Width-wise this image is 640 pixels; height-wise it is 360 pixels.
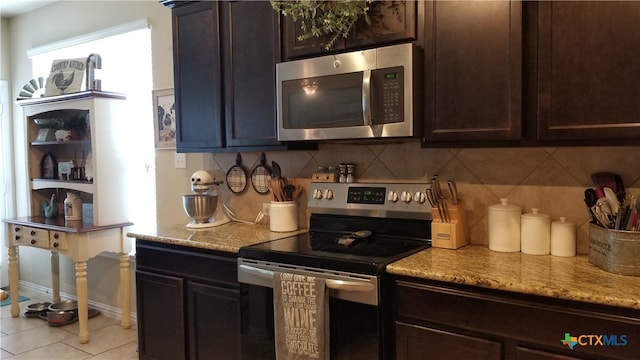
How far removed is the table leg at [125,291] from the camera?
3.53m

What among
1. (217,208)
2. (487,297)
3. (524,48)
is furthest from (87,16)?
(487,297)

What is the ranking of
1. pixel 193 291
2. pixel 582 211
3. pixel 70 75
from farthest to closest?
pixel 70 75, pixel 193 291, pixel 582 211

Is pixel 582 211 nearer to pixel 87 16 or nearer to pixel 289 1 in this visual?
pixel 289 1

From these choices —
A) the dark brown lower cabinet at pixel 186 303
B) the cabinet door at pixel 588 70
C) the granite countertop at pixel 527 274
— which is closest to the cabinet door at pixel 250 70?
the dark brown lower cabinet at pixel 186 303

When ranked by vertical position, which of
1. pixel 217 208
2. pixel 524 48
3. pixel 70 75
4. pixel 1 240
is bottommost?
pixel 1 240

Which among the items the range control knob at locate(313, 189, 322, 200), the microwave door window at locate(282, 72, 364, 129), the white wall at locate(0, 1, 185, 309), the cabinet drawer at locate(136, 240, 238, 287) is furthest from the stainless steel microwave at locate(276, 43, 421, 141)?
the white wall at locate(0, 1, 185, 309)

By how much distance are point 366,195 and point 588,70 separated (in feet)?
3.56

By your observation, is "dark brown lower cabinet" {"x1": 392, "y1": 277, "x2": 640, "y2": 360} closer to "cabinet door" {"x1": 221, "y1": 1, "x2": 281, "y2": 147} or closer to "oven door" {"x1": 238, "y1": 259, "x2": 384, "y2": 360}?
"oven door" {"x1": 238, "y1": 259, "x2": 384, "y2": 360}

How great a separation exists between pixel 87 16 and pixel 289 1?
2481mm

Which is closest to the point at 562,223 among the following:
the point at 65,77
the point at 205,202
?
the point at 205,202

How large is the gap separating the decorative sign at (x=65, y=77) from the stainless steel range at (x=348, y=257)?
2342 millimetres

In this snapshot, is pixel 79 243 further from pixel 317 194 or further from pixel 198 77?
pixel 317 194

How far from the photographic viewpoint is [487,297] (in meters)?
1.57

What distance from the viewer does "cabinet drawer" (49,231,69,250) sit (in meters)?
3.46
